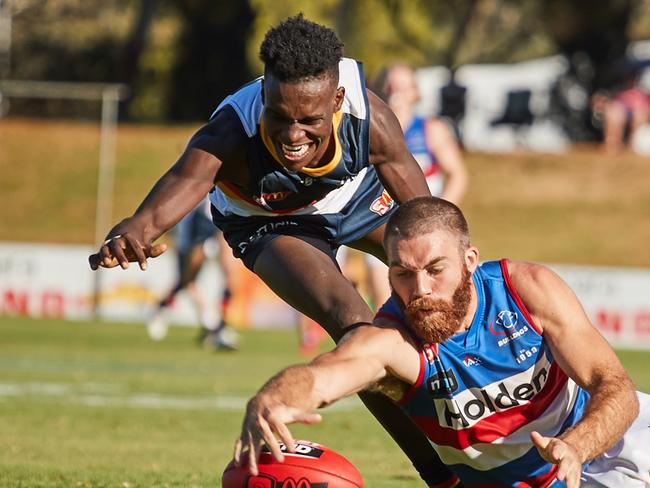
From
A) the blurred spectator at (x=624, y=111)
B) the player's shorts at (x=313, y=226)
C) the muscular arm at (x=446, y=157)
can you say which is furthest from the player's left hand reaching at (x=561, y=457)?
the blurred spectator at (x=624, y=111)

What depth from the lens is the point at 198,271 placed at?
17000mm

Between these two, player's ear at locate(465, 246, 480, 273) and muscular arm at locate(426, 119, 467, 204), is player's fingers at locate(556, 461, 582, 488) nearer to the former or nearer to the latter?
player's ear at locate(465, 246, 480, 273)

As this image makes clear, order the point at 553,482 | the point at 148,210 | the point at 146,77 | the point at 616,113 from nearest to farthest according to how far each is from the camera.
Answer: the point at 553,482
the point at 148,210
the point at 616,113
the point at 146,77

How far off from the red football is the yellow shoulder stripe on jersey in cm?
134

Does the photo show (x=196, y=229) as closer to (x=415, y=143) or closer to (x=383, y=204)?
(x=415, y=143)

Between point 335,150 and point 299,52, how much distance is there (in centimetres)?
54

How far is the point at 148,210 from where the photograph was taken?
228 inches

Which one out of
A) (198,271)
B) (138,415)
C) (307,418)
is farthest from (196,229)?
(307,418)

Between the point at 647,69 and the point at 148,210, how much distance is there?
29996mm

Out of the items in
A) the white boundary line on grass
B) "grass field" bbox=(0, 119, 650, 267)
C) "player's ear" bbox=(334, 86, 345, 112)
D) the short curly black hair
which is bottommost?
the white boundary line on grass

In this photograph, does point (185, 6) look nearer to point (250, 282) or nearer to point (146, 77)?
point (146, 77)

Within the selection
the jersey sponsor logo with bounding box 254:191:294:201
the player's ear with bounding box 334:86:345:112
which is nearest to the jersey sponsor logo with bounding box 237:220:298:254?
the jersey sponsor logo with bounding box 254:191:294:201

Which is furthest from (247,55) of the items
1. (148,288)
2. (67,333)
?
(67,333)

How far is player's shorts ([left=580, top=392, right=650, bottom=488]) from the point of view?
5250 mm
